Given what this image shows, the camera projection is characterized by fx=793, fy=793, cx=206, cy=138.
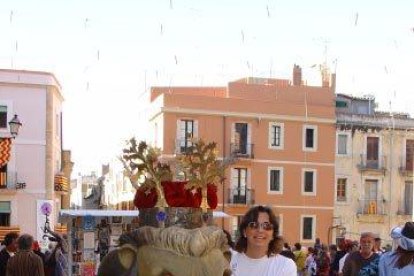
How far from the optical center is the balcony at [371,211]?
36.3 meters

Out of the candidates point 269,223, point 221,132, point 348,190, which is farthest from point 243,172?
point 269,223

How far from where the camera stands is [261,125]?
3512cm

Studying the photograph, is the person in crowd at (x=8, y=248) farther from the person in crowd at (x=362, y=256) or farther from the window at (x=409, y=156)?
the window at (x=409, y=156)

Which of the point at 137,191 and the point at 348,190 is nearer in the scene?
the point at 137,191

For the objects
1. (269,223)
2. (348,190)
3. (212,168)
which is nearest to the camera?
(212,168)

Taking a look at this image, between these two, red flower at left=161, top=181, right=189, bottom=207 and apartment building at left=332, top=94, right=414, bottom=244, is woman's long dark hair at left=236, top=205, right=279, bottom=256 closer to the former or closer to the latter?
red flower at left=161, top=181, right=189, bottom=207

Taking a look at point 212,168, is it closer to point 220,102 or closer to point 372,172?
point 220,102

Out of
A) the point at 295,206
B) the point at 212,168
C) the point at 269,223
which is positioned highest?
the point at 212,168

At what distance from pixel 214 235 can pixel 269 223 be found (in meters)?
1.69

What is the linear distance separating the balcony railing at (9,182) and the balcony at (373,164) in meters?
15.5

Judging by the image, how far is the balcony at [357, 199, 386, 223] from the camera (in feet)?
119

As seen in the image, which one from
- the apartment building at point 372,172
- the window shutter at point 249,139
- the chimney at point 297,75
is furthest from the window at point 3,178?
the chimney at point 297,75

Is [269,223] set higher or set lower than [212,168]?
lower

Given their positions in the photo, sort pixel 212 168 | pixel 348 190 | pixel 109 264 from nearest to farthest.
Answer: pixel 109 264, pixel 212 168, pixel 348 190
